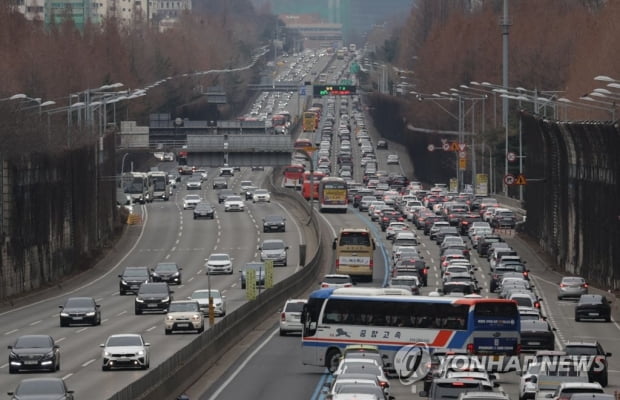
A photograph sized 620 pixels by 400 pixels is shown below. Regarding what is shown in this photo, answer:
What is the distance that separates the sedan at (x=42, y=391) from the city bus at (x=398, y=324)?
1444 centimetres

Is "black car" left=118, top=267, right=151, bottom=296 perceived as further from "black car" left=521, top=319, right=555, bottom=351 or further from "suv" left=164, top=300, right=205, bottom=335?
"black car" left=521, top=319, right=555, bottom=351

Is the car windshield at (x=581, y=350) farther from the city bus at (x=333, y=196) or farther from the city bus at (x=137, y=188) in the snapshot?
the city bus at (x=137, y=188)

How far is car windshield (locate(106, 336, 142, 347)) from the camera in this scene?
5053 cm

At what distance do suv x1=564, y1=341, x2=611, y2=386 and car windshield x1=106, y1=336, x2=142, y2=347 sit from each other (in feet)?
39.7

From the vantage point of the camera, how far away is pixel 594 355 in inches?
1833

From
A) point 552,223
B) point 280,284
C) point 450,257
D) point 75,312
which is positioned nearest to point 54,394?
point 75,312

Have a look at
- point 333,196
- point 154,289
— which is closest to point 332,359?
point 154,289

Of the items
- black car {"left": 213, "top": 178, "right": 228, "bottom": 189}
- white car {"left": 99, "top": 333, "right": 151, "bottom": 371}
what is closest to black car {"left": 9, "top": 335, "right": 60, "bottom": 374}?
white car {"left": 99, "top": 333, "right": 151, "bottom": 371}

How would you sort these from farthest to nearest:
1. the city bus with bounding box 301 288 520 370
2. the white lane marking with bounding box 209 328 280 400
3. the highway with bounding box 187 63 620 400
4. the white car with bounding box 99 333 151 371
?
the city bus with bounding box 301 288 520 370, the white car with bounding box 99 333 151 371, the white lane marking with bounding box 209 328 280 400, the highway with bounding box 187 63 620 400

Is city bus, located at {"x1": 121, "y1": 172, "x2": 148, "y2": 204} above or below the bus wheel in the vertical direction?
below

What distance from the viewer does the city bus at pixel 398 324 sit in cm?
5100

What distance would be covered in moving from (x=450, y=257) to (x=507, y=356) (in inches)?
1682

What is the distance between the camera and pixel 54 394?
38.3m

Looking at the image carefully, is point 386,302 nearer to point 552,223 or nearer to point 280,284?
point 280,284
